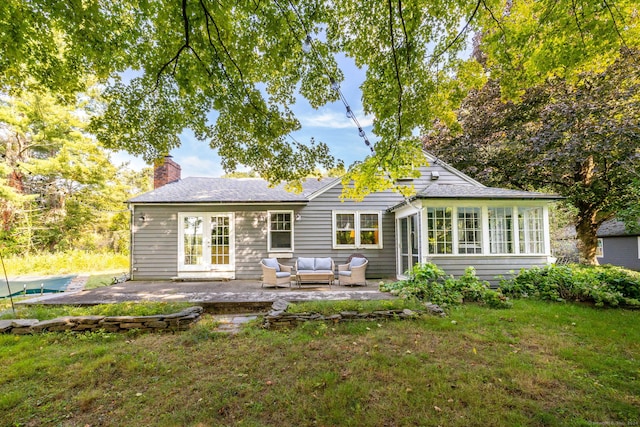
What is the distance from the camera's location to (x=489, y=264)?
749 cm

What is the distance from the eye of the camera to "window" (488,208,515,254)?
7.73m

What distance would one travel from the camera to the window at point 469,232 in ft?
25.2

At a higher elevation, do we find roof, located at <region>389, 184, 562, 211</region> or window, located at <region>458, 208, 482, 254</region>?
roof, located at <region>389, 184, 562, 211</region>

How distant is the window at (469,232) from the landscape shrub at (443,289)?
0.86 metres

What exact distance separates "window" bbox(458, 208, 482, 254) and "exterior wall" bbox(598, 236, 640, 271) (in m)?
16.8

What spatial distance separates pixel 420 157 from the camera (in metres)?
4.99

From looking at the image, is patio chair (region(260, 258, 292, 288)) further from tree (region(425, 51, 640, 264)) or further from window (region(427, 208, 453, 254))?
tree (region(425, 51, 640, 264))

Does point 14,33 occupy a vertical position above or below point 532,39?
below

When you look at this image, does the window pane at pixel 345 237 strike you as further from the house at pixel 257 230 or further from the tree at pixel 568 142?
the tree at pixel 568 142

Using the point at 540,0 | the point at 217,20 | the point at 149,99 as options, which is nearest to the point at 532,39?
the point at 540,0

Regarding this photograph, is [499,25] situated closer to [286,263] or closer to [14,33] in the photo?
[14,33]

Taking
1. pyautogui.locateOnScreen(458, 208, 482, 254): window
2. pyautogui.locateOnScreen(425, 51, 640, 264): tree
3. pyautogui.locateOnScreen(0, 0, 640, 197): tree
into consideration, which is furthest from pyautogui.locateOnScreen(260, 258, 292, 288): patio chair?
pyautogui.locateOnScreen(425, 51, 640, 264): tree

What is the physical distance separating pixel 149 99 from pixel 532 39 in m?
6.17

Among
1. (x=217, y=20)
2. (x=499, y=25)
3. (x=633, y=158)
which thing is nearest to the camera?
(x=217, y=20)
